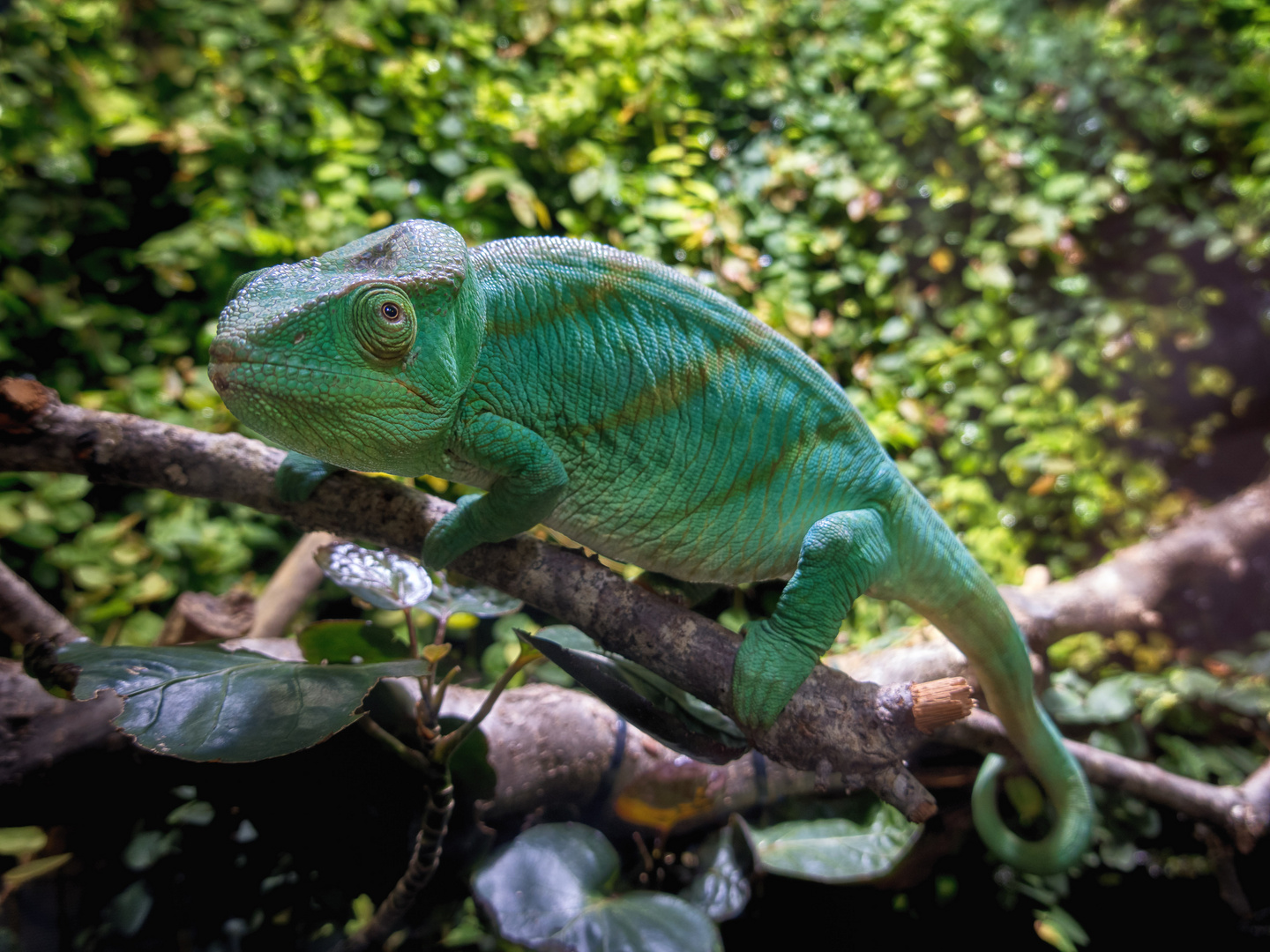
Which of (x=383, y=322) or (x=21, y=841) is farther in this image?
(x=21, y=841)

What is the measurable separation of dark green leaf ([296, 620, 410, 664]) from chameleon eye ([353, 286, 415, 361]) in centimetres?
50

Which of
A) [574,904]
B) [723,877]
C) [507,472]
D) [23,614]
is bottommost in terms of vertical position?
[723,877]

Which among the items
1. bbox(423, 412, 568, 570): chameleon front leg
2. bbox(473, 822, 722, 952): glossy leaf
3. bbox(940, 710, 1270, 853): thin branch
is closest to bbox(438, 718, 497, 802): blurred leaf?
bbox(473, 822, 722, 952): glossy leaf

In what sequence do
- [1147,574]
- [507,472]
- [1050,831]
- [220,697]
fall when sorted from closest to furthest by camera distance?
[220,697], [507,472], [1050,831], [1147,574]

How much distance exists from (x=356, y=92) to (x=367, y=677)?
203 centimetres

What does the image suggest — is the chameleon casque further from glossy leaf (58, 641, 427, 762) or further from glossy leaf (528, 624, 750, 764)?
glossy leaf (58, 641, 427, 762)

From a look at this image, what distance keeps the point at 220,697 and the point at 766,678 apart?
0.67 m

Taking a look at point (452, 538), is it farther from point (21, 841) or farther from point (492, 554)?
point (21, 841)

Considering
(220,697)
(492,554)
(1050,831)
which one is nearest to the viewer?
(220,697)

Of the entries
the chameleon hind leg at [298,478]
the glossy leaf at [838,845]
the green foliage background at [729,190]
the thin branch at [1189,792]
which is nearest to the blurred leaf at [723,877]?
the glossy leaf at [838,845]

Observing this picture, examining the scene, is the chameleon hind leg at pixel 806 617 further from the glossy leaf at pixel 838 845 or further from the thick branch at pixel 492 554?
the glossy leaf at pixel 838 845

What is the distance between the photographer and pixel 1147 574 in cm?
220

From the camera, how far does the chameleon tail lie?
1103 millimetres

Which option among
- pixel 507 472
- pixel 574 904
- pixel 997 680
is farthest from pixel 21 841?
pixel 997 680
